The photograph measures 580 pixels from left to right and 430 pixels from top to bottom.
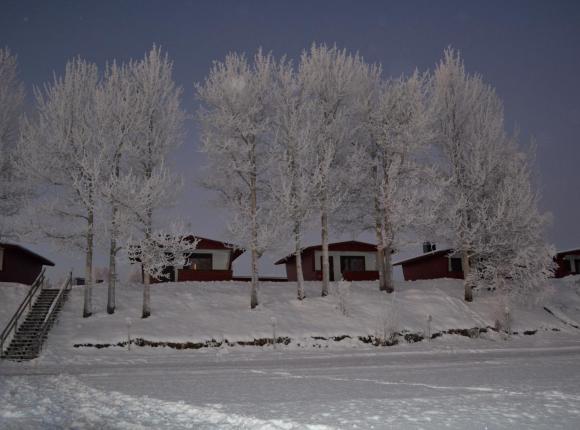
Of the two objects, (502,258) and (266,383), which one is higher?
(502,258)

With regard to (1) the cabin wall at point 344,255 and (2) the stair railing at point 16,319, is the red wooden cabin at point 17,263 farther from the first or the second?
(1) the cabin wall at point 344,255

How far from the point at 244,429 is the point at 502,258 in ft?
76.9

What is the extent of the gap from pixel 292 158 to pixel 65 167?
34.4 ft

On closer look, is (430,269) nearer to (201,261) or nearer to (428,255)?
(428,255)

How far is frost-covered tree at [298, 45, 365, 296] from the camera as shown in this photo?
84.8 feet

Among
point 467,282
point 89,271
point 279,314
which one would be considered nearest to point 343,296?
point 279,314

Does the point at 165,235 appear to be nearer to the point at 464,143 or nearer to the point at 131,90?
the point at 131,90

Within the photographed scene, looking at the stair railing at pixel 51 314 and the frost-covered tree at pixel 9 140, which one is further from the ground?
the frost-covered tree at pixel 9 140

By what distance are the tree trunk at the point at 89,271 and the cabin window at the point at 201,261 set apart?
43.8 ft

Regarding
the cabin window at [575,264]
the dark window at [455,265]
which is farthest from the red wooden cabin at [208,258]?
the cabin window at [575,264]

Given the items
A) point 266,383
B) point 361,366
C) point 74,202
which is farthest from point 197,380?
point 74,202

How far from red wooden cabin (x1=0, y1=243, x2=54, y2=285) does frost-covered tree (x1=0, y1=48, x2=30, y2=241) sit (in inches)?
218

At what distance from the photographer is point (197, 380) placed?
38.6 feet

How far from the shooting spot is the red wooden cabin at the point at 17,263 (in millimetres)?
30453
